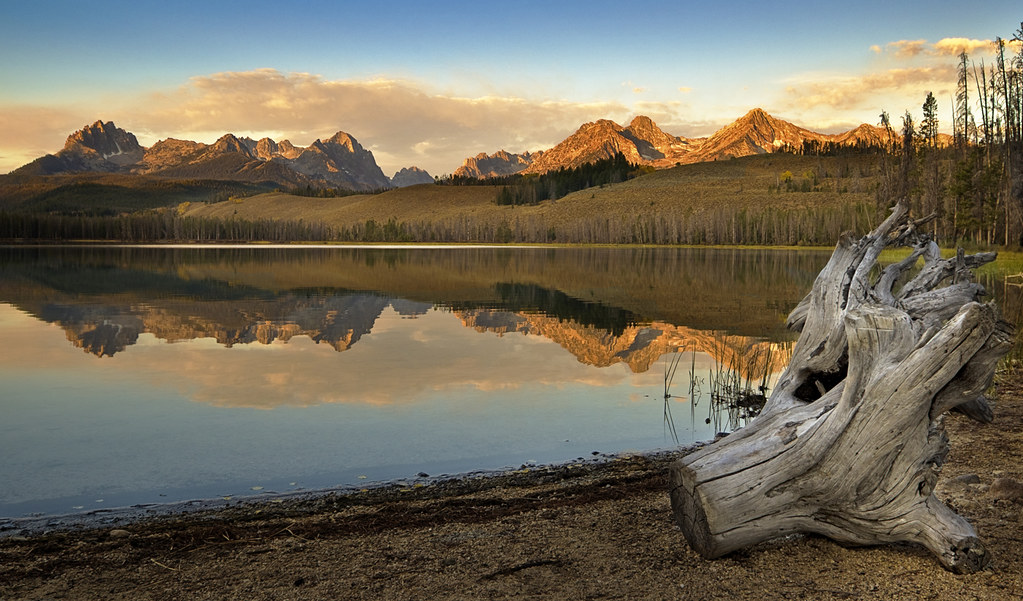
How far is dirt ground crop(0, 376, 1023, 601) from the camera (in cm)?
447

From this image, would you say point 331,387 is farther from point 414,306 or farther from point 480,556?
point 414,306

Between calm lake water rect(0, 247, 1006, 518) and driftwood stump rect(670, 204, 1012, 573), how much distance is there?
3631 mm

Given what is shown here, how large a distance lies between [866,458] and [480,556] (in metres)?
2.62

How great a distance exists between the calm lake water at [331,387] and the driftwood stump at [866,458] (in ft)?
11.9

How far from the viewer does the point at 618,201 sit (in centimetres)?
14688

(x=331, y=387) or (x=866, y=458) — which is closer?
(x=866, y=458)

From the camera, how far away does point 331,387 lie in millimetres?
12008

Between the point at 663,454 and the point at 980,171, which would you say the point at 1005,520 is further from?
the point at 980,171

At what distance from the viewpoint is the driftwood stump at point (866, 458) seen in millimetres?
4309

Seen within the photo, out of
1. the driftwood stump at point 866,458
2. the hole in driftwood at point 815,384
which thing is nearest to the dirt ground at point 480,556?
the driftwood stump at point 866,458

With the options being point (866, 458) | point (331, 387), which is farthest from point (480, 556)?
point (331, 387)

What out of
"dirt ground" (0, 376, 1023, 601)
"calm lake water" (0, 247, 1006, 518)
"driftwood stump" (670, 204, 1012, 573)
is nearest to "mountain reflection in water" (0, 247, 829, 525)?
"calm lake water" (0, 247, 1006, 518)

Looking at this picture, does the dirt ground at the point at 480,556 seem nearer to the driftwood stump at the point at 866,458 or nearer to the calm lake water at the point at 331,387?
the driftwood stump at the point at 866,458

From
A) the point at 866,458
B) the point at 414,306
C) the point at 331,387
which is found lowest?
the point at 331,387
